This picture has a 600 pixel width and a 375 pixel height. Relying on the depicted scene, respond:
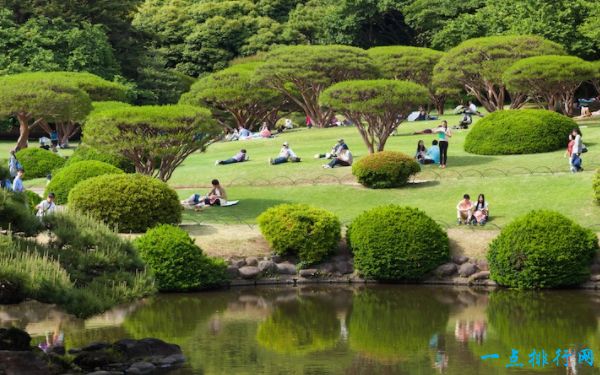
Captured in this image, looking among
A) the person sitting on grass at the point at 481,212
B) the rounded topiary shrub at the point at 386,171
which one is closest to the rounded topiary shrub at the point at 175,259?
the person sitting on grass at the point at 481,212

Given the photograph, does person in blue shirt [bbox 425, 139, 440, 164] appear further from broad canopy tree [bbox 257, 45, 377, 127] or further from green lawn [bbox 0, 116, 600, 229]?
broad canopy tree [bbox 257, 45, 377, 127]

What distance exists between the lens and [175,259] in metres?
24.0

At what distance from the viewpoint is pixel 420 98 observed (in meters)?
37.3

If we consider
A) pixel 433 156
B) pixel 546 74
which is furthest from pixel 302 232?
pixel 546 74

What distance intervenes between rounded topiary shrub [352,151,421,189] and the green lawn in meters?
0.41

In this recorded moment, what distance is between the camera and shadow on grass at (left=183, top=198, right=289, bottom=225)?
95.9 ft

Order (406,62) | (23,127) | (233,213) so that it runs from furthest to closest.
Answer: (406,62) → (23,127) → (233,213)

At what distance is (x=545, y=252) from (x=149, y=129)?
1255cm

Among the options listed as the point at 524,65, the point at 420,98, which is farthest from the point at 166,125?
the point at 524,65

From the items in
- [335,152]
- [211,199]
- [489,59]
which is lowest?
[211,199]

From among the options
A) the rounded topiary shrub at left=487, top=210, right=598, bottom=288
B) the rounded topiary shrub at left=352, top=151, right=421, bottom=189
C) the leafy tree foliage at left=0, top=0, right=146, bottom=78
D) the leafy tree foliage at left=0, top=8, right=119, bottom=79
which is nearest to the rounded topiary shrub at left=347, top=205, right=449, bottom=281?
the rounded topiary shrub at left=487, top=210, right=598, bottom=288

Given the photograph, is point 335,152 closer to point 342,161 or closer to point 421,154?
point 342,161

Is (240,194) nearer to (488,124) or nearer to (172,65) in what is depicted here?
(488,124)

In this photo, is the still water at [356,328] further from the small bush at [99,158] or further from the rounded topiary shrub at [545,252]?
the small bush at [99,158]
